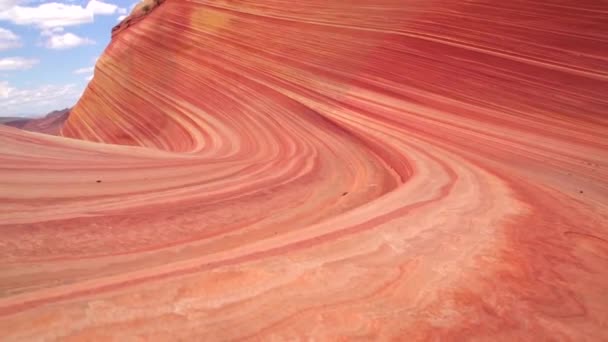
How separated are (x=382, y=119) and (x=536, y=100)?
136cm

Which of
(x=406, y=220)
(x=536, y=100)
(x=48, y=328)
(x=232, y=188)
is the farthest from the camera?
(x=536, y=100)

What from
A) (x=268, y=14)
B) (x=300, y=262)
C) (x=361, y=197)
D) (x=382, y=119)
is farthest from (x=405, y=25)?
(x=300, y=262)

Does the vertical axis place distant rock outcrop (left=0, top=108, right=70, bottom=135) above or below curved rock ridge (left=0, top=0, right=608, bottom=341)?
below

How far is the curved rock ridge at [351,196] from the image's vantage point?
106 centimetres

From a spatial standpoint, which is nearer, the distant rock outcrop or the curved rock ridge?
the curved rock ridge

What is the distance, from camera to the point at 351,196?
2.59m

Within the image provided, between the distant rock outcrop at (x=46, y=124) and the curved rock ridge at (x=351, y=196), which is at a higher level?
the curved rock ridge at (x=351, y=196)

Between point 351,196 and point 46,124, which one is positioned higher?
point 351,196

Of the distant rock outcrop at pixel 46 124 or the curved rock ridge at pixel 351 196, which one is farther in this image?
the distant rock outcrop at pixel 46 124

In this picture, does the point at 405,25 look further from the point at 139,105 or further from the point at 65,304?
the point at 65,304

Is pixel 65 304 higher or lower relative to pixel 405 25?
lower

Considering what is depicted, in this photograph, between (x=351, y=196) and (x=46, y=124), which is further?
(x=46, y=124)

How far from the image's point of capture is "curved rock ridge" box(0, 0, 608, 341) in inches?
41.8

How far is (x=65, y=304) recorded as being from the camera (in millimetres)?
1034
